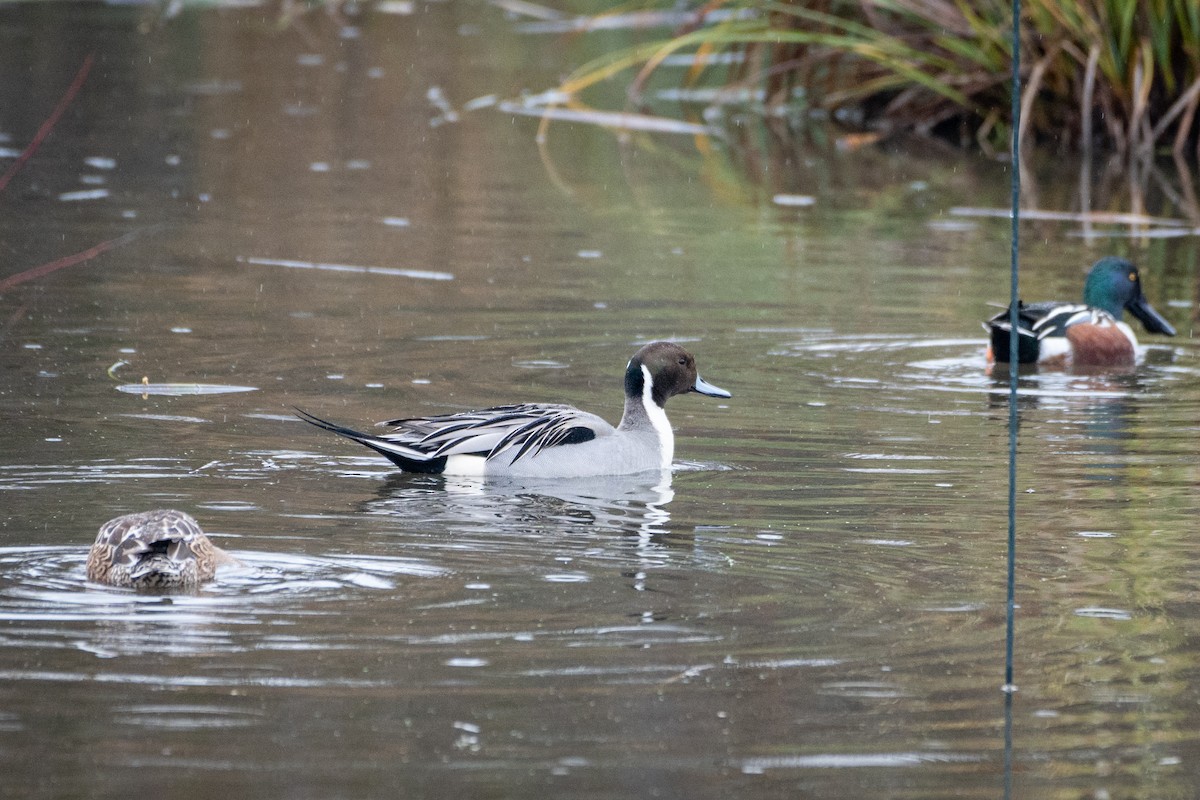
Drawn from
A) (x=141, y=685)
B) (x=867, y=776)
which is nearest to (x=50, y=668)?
(x=141, y=685)

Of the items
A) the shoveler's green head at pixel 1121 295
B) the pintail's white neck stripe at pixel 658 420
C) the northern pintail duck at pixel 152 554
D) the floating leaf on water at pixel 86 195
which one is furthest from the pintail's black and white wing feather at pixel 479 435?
the floating leaf on water at pixel 86 195

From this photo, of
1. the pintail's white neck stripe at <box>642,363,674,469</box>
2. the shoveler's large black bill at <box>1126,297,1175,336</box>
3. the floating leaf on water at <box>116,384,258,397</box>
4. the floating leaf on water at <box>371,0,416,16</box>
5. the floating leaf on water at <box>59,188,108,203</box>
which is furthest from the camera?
the floating leaf on water at <box>371,0,416,16</box>

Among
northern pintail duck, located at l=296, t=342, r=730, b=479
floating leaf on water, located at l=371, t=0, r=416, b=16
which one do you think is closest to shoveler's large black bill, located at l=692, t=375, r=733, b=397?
northern pintail duck, located at l=296, t=342, r=730, b=479

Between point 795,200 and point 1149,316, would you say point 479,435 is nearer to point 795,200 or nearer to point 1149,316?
point 1149,316

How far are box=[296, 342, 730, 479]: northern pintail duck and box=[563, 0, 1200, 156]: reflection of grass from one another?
10485mm

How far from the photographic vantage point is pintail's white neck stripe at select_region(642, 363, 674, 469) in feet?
30.1

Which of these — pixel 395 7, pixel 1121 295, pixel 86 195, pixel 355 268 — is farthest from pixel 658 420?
pixel 395 7

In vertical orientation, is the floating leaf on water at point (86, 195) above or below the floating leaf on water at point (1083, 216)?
above

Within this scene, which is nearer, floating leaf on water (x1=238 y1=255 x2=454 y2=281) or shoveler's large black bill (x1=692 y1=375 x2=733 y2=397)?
shoveler's large black bill (x1=692 y1=375 x2=733 y2=397)

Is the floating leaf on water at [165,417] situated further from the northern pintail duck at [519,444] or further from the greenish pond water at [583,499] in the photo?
the northern pintail duck at [519,444]

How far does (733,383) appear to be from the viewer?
36.2ft

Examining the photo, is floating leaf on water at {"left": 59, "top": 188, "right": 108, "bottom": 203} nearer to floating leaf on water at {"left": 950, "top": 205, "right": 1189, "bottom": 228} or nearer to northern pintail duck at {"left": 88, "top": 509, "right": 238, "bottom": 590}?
floating leaf on water at {"left": 950, "top": 205, "right": 1189, "bottom": 228}

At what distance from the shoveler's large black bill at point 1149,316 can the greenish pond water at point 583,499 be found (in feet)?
0.72

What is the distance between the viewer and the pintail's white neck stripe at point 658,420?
9.16 m
